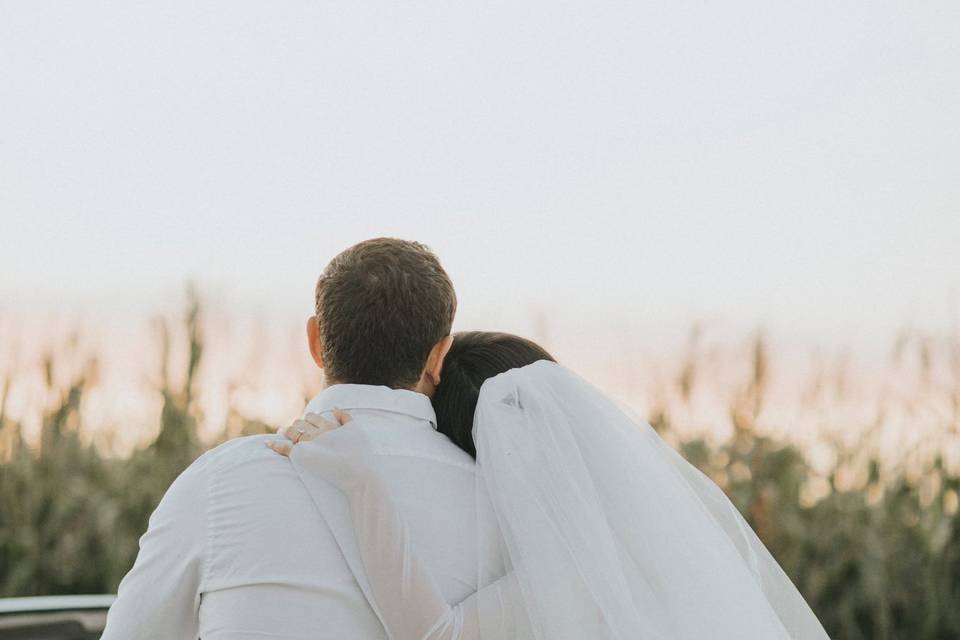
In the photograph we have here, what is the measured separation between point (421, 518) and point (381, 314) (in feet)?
1.15

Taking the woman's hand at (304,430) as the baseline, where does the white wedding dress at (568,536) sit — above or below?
below

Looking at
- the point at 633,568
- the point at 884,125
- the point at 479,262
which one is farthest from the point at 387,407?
the point at 884,125

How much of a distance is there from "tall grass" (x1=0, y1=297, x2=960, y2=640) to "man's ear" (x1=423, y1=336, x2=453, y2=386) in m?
2.89

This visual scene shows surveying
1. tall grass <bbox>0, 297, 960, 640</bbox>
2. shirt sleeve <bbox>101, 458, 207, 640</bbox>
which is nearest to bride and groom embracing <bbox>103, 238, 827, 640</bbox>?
shirt sleeve <bbox>101, 458, 207, 640</bbox>

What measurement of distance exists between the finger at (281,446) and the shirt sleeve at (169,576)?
0.38 feet

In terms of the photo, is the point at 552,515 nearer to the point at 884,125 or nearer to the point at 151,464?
the point at 151,464

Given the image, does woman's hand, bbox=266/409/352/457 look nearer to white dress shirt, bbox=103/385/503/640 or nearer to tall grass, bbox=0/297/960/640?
white dress shirt, bbox=103/385/503/640

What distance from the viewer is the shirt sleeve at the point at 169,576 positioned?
1.81 metres

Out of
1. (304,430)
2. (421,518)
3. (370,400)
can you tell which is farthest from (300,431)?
(421,518)

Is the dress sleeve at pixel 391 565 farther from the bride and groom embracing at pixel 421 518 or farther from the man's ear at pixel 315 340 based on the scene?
the man's ear at pixel 315 340

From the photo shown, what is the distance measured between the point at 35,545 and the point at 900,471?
377cm

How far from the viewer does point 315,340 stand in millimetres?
2090

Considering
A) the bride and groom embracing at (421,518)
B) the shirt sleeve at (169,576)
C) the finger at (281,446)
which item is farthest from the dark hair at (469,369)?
the shirt sleeve at (169,576)

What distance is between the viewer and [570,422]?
6.91ft
